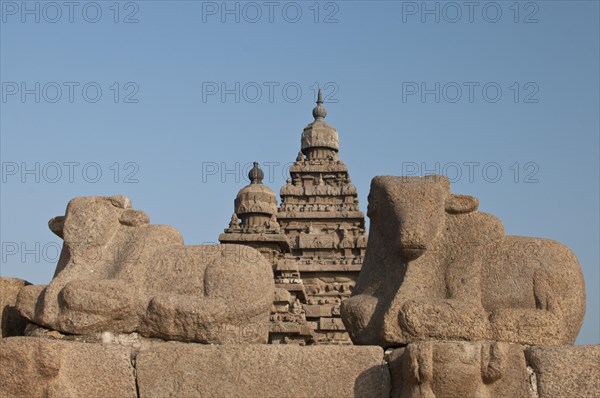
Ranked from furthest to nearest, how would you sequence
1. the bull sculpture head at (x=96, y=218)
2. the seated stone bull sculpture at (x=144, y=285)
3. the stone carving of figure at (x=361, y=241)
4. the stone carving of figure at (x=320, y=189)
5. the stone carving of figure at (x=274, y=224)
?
the stone carving of figure at (x=320, y=189) → the stone carving of figure at (x=361, y=241) → the stone carving of figure at (x=274, y=224) → the bull sculpture head at (x=96, y=218) → the seated stone bull sculpture at (x=144, y=285)

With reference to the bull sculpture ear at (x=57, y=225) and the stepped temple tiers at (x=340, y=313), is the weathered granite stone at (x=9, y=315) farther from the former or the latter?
the bull sculpture ear at (x=57, y=225)

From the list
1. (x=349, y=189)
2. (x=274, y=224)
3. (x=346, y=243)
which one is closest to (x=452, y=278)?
(x=346, y=243)

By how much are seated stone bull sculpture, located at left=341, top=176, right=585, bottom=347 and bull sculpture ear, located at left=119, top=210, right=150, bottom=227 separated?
81.4 inches

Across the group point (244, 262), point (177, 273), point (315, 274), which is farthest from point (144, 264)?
point (315, 274)

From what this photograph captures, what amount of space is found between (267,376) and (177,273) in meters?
1.43

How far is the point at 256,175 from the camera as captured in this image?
151ft

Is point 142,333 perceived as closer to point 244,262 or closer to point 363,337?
point 244,262

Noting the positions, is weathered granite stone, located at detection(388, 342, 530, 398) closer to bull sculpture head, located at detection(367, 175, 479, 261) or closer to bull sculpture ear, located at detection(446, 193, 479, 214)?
bull sculpture head, located at detection(367, 175, 479, 261)

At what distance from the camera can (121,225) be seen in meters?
10.1

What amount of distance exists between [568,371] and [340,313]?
2118 millimetres

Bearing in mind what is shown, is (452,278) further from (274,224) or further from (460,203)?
(274,224)

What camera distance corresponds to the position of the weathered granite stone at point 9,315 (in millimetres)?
10164

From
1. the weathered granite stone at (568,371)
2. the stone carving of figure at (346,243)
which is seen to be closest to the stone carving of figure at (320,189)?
the stone carving of figure at (346,243)

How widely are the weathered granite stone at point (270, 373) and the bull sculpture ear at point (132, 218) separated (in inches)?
65.7
